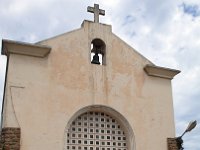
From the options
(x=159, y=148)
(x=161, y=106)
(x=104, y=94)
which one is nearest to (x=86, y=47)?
(x=104, y=94)

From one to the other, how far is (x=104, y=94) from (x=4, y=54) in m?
3.09

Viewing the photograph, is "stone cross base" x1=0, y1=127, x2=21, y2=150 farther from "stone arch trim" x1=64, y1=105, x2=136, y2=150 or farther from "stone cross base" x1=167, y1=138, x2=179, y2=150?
"stone cross base" x1=167, y1=138, x2=179, y2=150

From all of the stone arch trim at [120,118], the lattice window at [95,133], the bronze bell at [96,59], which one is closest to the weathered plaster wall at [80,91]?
the stone arch trim at [120,118]

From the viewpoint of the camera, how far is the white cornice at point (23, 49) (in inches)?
386

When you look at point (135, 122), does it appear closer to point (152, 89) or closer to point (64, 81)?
point (152, 89)

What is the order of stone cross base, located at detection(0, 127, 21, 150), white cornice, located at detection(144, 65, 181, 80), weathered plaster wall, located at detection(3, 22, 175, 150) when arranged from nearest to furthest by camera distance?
stone cross base, located at detection(0, 127, 21, 150) < weathered plaster wall, located at detection(3, 22, 175, 150) < white cornice, located at detection(144, 65, 181, 80)

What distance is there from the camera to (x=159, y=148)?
11.0 metres

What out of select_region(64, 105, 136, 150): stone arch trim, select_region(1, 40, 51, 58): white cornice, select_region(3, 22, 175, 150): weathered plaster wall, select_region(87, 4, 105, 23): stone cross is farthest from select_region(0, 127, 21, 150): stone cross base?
select_region(87, 4, 105, 23): stone cross

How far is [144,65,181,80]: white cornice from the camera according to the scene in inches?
455

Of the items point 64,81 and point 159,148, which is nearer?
point 64,81

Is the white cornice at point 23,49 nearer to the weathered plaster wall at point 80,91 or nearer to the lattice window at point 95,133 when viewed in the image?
the weathered plaster wall at point 80,91

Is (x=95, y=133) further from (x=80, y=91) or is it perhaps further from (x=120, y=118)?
(x=80, y=91)

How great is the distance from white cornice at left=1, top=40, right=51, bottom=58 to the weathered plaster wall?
142 mm

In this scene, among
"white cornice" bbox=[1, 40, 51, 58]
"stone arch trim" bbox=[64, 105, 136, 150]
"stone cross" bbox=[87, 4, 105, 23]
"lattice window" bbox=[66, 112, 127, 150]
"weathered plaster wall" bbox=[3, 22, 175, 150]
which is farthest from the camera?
"stone cross" bbox=[87, 4, 105, 23]
